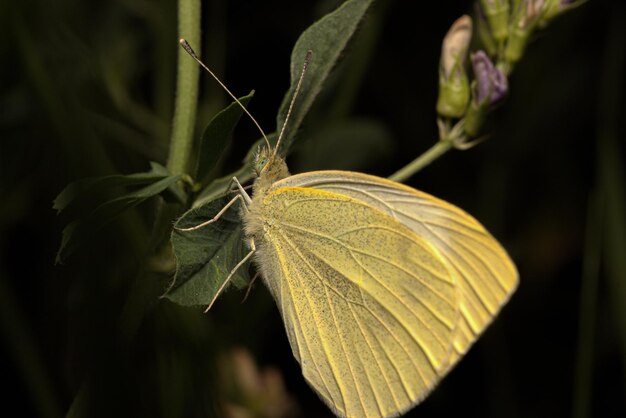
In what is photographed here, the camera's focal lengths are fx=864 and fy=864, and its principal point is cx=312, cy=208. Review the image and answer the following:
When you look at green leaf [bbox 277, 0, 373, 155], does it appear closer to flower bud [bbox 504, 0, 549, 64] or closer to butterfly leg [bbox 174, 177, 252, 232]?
butterfly leg [bbox 174, 177, 252, 232]

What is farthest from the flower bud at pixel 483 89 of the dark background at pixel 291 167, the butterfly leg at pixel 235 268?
the butterfly leg at pixel 235 268

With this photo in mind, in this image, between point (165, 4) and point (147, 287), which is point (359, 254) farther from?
point (165, 4)

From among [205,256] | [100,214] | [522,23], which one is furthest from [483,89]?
[100,214]

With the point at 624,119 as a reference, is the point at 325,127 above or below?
above

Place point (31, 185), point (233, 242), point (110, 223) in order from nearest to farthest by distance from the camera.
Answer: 1. point (110, 223)
2. point (233, 242)
3. point (31, 185)

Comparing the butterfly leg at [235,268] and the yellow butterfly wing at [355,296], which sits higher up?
the butterfly leg at [235,268]

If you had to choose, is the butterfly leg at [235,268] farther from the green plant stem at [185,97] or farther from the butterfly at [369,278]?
the green plant stem at [185,97]

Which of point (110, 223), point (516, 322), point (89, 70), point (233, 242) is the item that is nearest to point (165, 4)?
point (89, 70)
